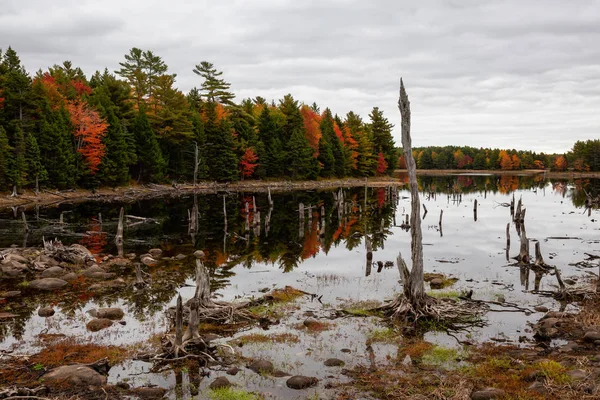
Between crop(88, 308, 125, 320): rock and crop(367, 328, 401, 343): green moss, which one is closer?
crop(367, 328, 401, 343): green moss

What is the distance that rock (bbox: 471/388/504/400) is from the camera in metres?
11.8

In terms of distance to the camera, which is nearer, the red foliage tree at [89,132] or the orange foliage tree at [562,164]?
the red foliage tree at [89,132]

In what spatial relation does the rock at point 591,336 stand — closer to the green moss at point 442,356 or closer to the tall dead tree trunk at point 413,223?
the green moss at point 442,356

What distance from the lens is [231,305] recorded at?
19656 mm

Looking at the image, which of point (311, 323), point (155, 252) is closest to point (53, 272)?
point (155, 252)

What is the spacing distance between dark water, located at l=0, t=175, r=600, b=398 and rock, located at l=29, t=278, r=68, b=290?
128 cm

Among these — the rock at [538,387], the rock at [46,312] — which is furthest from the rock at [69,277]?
the rock at [538,387]

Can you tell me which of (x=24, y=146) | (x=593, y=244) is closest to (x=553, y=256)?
(x=593, y=244)

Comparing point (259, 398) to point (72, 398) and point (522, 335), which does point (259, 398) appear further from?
point (522, 335)

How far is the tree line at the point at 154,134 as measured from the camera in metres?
62.0

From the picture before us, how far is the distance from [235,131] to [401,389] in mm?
86183

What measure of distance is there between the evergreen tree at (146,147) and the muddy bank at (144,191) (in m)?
3.57

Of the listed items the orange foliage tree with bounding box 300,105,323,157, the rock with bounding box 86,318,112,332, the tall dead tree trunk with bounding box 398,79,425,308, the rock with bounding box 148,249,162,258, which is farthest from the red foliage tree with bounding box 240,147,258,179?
the rock with bounding box 86,318,112,332

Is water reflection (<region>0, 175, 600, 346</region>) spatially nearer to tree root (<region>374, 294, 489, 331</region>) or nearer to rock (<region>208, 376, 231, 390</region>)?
tree root (<region>374, 294, 489, 331</region>)
